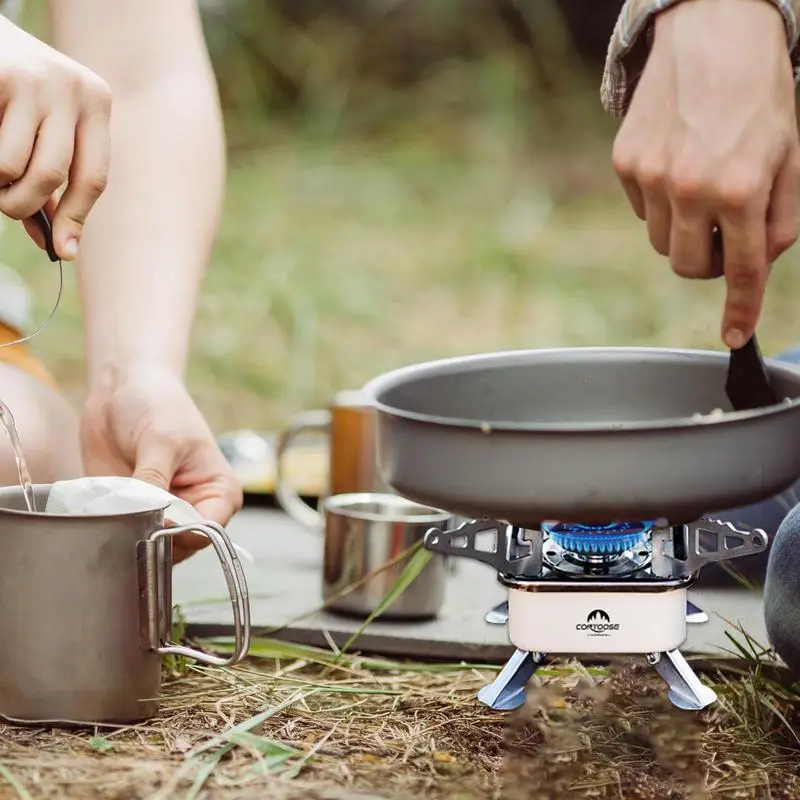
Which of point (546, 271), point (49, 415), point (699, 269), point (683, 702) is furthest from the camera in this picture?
point (546, 271)

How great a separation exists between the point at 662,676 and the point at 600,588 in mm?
121

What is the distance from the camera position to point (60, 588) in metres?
1.33

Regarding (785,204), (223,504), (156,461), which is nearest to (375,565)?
(223,504)

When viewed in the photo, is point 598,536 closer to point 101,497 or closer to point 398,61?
point 101,497

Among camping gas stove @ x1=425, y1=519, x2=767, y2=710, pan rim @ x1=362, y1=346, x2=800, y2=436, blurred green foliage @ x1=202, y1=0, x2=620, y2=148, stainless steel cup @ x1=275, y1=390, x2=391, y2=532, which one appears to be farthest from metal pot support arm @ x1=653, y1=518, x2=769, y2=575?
blurred green foliage @ x1=202, y1=0, x2=620, y2=148

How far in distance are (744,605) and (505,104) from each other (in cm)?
397

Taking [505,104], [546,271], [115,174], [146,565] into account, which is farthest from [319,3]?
[146,565]

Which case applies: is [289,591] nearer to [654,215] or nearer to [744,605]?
[744,605]

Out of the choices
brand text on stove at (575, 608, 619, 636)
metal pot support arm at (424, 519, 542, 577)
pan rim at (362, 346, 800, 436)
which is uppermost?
pan rim at (362, 346, 800, 436)

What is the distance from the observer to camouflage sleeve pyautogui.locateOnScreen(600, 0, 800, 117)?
130 centimetres

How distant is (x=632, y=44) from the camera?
138 cm

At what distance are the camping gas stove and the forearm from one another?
0.62 metres

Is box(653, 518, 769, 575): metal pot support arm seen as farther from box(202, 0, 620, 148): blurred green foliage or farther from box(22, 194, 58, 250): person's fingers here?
box(202, 0, 620, 148): blurred green foliage

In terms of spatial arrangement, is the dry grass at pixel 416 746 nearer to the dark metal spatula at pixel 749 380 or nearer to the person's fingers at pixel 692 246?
the dark metal spatula at pixel 749 380
